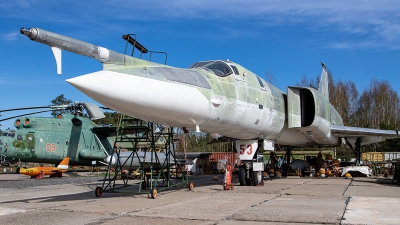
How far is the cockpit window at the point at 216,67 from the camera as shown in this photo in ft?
30.6

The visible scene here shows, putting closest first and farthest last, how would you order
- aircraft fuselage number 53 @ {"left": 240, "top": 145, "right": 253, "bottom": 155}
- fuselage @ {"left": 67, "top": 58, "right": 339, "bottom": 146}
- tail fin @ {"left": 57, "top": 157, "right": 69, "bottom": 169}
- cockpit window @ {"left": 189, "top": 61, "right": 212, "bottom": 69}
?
fuselage @ {"left": 67, "top": 58, "right": 339, "bottom": 146}, cockpit window @ {"left": 189, "top": 61, "right": 212, "bottom": 69}, aircraft fuselage number 53 @ {"left": 240, "top": 145, "right": 253, "bottom": 155}, tail fin @ {"left": 57, "top": 157, "right": 69, "bottom": 169}

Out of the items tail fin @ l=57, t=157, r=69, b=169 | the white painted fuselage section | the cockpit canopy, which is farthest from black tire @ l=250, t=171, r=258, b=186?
tail fin @ l=57, t=157, r=69, b=169

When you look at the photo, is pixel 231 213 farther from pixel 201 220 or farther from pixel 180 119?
pixel 180 119

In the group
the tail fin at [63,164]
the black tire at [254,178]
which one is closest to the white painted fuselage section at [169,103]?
the black tire at [254,178]

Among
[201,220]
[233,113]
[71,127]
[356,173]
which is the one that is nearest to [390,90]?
[356,173]

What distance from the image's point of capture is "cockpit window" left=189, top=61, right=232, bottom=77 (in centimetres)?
934

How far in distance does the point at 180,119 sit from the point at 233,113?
1.88 meters

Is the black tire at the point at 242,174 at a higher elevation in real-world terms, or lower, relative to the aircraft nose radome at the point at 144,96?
lower

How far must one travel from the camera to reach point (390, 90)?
175ft

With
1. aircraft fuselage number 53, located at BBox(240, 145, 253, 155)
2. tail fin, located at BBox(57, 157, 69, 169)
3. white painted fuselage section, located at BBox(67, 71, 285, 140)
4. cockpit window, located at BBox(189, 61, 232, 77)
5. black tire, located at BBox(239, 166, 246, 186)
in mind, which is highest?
cockpit window, located at BBox(189, 61, 232, 77)

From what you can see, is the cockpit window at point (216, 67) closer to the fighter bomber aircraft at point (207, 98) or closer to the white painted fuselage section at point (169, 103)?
the fighter bomber aircraft at point (207, 98)

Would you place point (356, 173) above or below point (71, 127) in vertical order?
below

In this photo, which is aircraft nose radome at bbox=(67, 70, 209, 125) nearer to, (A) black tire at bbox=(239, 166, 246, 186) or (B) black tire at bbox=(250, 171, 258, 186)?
(A) black tire at bbox=(239, 166, 246, 186)

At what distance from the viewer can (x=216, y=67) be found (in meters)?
9.52
